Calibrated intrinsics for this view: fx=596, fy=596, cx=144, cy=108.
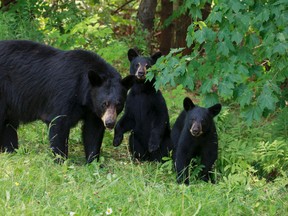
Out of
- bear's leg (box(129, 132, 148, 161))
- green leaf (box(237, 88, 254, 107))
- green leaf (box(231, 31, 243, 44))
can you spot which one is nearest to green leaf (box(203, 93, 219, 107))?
green leaf (box(237, 88, 254, 107))

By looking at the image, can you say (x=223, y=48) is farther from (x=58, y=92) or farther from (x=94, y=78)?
(x=58, y=92)

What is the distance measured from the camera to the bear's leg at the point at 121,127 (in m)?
8.11

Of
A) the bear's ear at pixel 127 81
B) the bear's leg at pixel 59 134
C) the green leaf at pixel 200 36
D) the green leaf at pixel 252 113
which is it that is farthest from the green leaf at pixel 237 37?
the bear's leg at pixel 59 134

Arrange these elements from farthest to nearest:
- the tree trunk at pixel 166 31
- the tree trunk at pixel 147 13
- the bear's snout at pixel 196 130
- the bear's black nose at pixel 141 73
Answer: the tree trunk at pixel 166 31
the tree trunk at pixel 147 13
the bear's black nose at pixel 141 73
the bear's snout at pixel 196 130

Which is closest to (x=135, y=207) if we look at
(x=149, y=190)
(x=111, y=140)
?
(x=149, y=190)

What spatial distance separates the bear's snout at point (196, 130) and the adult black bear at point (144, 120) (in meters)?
1.20

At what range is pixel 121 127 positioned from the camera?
820cm

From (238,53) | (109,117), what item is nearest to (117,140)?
(109,117)

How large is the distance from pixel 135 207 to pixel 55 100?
2596mm

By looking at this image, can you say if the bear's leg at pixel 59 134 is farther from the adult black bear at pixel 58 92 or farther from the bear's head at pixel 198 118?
the bear's head at pixel 198 118

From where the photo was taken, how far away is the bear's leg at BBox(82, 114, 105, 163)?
24.6ft

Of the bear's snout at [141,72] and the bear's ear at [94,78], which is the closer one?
the bear's ear at [94,78]

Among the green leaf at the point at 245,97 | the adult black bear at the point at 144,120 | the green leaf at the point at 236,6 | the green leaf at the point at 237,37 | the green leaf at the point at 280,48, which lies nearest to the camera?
the green leaf at the point at 280,48

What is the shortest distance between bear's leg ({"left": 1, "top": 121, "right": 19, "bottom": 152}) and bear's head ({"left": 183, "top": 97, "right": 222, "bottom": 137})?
2252 millimetres
